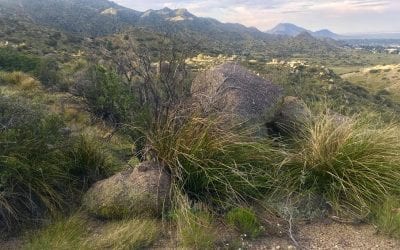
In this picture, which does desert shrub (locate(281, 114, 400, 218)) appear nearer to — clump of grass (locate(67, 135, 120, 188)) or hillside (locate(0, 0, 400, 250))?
hillside (locate(0, 0, 400, 250))

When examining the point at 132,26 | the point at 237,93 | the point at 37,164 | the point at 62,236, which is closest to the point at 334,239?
the point at 62,236

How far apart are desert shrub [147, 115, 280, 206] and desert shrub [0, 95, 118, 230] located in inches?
35.0

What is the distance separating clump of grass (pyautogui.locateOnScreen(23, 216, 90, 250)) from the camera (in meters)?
4.21

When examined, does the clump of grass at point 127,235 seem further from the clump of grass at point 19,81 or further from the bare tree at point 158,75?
the clump of grass at point 19,81

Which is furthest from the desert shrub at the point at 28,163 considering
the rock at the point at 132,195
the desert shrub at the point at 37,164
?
the rock at the point at 132,195

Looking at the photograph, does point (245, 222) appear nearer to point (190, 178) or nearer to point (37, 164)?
point (190, 178)

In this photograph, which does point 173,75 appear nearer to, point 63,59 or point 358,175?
point 358,175

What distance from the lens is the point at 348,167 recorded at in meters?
5.47

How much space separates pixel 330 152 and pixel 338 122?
0.94 meters

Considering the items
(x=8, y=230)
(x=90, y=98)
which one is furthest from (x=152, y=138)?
(x=90, y=98)

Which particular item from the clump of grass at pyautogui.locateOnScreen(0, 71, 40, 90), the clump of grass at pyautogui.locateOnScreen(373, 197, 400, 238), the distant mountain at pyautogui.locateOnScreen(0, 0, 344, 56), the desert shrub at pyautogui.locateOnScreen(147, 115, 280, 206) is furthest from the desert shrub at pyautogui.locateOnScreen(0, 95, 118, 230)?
the clump of grass at pyautogui.locateOnScreen(0, 71, 40, 90)

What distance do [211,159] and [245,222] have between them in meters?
0.94

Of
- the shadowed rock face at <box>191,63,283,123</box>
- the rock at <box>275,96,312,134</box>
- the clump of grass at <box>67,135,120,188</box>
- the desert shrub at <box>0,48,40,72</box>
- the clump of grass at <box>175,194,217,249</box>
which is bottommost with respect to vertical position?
the desert shrub at <box>0,48,40,72</box>

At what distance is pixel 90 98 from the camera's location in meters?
10.5
